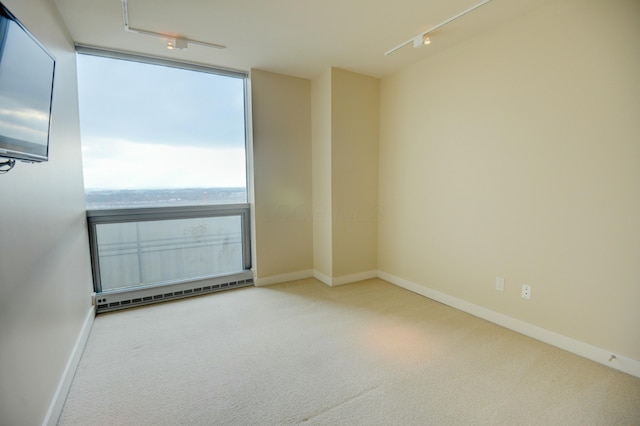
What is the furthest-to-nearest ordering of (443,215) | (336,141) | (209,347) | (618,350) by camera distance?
(336,141) < (443,215) < (209,347) < (618,350)

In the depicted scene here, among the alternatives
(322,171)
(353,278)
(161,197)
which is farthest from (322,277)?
(161,197)

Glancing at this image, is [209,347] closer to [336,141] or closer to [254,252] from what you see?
[254,252]

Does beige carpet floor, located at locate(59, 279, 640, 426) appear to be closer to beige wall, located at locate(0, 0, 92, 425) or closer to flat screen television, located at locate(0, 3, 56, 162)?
beige wall, located at locate(0, 0, 92, 425)

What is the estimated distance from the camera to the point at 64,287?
77.5 inches

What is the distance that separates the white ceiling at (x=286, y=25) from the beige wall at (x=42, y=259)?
1.24ft

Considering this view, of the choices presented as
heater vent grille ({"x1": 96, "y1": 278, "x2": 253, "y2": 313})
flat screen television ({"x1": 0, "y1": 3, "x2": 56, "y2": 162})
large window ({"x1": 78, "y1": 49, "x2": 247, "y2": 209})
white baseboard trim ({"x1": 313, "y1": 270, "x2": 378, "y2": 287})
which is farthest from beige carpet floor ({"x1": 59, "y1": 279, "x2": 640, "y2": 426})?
flat screen television ({"x1": 0, "y1": 3, "x2": 56, "y2": 162})

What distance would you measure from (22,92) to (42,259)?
931 mm

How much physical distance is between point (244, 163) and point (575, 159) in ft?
10.6

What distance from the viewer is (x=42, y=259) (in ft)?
5.31

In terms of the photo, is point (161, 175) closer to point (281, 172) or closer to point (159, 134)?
point (159, 134)

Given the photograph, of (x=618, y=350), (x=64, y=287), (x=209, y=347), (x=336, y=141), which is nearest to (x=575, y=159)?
(x=618, y=350)

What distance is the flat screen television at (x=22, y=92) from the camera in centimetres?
105

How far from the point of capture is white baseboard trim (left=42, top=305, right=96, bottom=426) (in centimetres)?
151

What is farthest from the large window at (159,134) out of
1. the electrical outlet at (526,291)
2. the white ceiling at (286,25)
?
the electrical outlet at (526,291)
